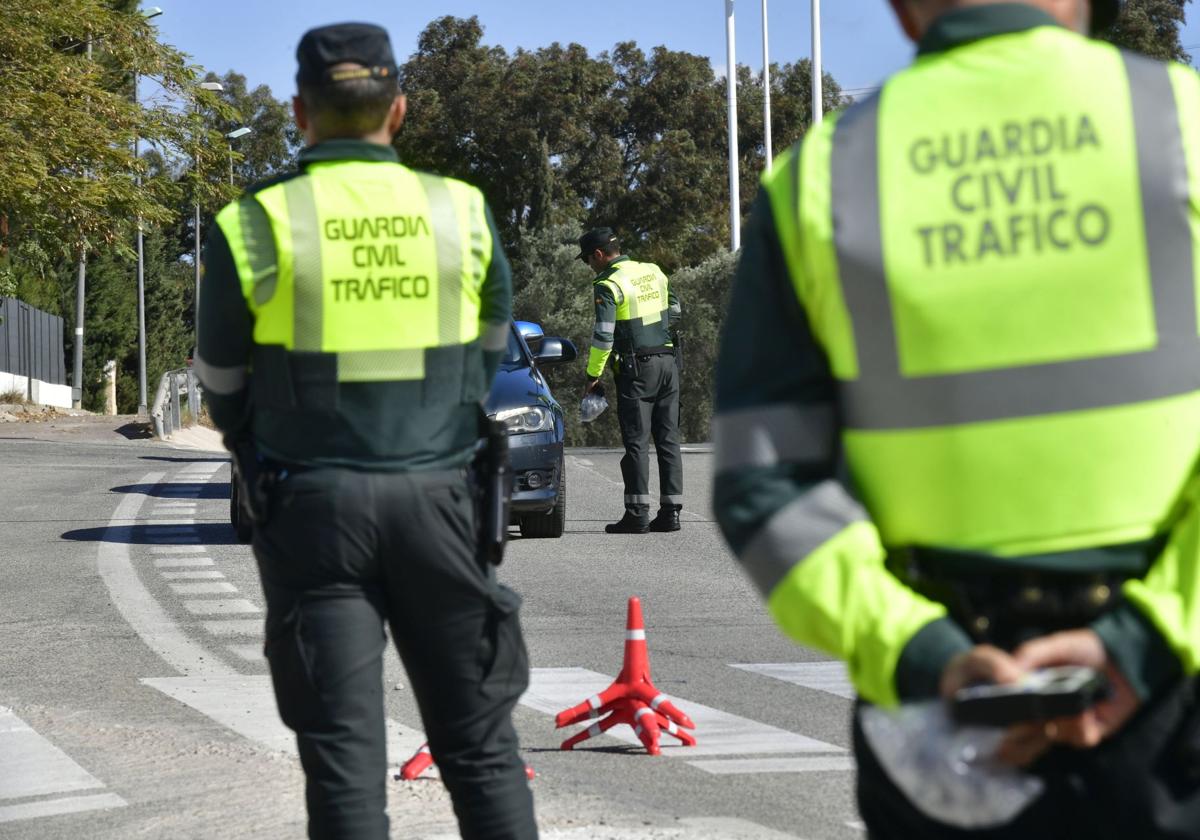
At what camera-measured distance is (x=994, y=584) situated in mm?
2002

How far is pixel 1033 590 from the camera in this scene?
1977 millimetres

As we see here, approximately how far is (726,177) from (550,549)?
5176 centimetres

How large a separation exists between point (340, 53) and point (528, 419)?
9.46 metres

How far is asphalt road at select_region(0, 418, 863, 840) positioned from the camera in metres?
5.52

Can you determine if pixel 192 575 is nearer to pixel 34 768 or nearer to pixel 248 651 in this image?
pixel 248 651

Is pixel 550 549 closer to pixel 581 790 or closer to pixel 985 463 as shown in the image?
pixel 581 790

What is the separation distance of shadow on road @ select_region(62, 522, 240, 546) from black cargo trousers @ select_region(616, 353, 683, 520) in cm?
299

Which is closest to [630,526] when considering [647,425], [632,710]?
[647,425]

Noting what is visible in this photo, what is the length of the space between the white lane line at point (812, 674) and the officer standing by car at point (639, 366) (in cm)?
580

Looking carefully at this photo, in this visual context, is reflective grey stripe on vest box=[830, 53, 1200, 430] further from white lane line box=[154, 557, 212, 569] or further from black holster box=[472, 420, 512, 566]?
white lane line box=[154, 557, 212, 569]

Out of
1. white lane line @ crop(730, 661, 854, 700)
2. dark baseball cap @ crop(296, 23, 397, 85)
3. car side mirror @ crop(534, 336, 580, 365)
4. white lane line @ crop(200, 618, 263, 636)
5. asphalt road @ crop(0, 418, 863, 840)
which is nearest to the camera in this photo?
dark baseball cap @ crop(296, 23, 397, 85)

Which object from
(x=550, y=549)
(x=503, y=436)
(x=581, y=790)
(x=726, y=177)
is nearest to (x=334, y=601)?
(x=503, y=436)

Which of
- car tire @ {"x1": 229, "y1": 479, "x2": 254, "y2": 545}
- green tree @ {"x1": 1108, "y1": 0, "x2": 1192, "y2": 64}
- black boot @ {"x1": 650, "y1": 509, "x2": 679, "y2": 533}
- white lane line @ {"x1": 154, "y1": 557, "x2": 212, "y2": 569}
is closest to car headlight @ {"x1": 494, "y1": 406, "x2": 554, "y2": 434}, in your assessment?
black boot @ {"x1": 650, "y1": 509, "x2": 679, "y2": 533}

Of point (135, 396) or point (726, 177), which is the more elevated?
point (726, 177)
